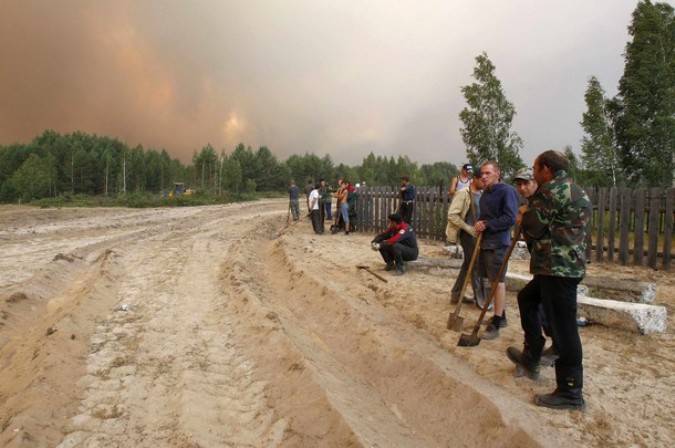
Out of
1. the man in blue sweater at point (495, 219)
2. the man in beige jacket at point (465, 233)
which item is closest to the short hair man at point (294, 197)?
the man in beige jacket at point (465, 233)

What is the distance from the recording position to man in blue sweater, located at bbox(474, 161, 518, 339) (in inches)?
192

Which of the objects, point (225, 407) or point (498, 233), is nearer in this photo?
point (225, 407)

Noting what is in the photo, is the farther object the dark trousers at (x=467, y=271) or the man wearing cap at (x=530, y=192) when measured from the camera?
the dark trousers at (x=467, y=271)

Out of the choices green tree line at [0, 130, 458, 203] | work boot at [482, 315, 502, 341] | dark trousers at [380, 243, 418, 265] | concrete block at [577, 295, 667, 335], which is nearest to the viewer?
work boot at [482, 315, 502, 341]

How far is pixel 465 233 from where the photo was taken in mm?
5969

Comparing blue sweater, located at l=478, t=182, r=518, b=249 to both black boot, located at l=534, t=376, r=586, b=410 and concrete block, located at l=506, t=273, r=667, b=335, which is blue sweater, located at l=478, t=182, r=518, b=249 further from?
black boot, located at l=534, t=376, r=586, b=410

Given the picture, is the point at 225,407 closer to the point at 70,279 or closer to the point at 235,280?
the point at 235,280

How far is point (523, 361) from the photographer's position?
3.72m

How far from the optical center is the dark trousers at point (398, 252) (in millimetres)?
8102

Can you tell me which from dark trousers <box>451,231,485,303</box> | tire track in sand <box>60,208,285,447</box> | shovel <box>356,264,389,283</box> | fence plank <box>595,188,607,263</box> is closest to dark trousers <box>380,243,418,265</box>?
shovel <box>356,264,389,283</box>

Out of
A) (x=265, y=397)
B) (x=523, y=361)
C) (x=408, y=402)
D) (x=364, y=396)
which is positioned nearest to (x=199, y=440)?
(x=265, y=397)

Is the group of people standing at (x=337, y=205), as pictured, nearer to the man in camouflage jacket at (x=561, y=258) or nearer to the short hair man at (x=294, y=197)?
the short hair man at (x=294, y=197)

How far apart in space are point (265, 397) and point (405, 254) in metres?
5.02

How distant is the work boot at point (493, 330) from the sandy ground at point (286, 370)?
0.30ft
